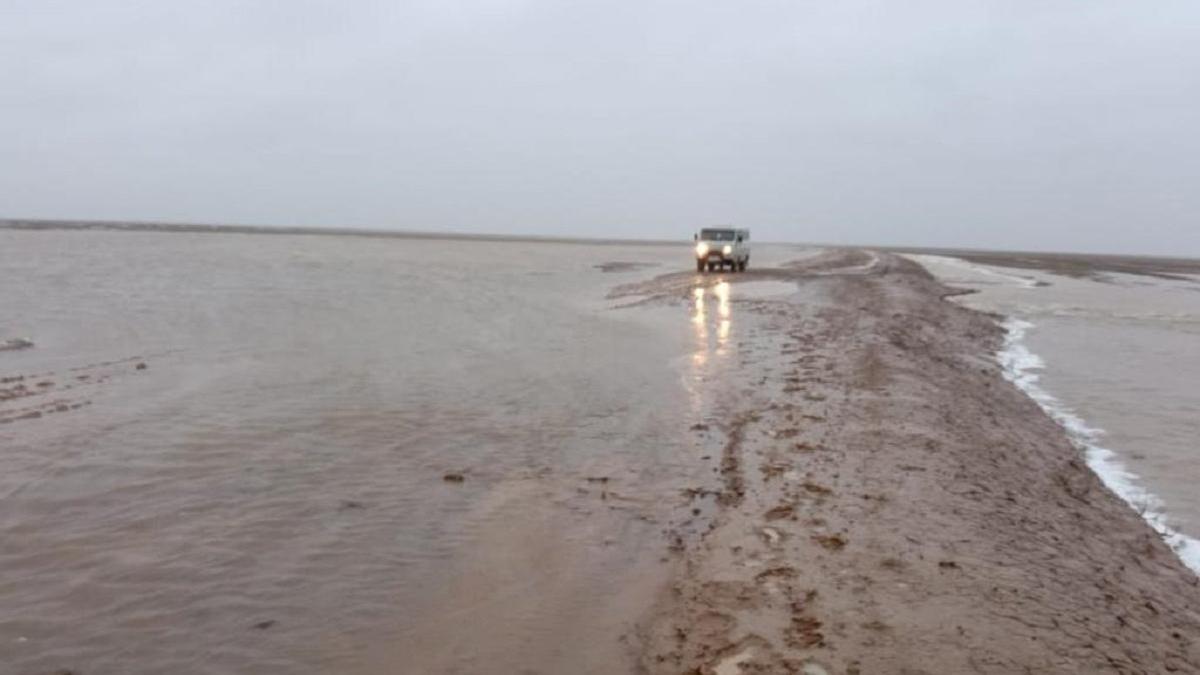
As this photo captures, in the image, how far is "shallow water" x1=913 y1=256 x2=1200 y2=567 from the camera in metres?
8.87

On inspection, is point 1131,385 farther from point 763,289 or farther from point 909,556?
point 763,289

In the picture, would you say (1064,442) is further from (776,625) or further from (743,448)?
(776,625)

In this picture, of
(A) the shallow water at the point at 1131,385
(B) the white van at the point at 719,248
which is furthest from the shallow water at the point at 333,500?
(B) the white van at the point at 719,248

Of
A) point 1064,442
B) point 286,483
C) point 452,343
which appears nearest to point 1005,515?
point 1064,442

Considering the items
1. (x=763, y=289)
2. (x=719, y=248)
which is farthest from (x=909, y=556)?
(x=719, y=248)

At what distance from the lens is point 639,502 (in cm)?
737

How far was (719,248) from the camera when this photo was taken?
46.8m

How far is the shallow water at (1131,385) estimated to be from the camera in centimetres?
887

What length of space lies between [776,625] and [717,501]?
8.20 feet

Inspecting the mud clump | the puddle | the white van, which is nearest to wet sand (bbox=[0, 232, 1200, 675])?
the mud clump

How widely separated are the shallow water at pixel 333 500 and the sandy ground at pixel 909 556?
57cm

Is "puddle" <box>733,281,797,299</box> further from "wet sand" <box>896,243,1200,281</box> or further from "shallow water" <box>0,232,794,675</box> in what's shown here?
"wet sand" <box>896,243,1200,281</box>

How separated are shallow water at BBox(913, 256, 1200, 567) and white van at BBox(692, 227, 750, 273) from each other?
15.9 m

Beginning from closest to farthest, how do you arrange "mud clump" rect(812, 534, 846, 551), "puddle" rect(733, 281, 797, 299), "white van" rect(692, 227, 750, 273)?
"mud clump" rect(812, 534, 846, 551), "puddle" rect(733, 281, 797, 299), "white van" rect(692, 227, 750, 273)
